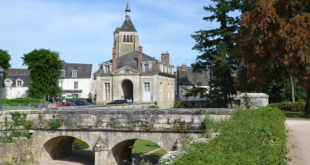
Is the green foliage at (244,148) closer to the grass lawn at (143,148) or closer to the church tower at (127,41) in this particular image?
the grass lawn at (143,148)

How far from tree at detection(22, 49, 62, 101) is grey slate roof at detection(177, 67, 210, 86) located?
71.5 feet

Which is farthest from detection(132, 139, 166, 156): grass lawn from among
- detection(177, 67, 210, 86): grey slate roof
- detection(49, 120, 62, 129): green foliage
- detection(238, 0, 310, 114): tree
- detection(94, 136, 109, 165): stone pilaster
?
detection(177, 67, 210, 86): grey slate roof

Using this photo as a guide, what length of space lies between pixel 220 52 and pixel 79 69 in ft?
116

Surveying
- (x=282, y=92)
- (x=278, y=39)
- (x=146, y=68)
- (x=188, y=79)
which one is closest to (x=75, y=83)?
(x=146, y=68)

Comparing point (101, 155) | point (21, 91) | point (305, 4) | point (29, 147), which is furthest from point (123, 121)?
point (21, 91)

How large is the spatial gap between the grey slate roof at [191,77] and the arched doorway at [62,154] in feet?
117

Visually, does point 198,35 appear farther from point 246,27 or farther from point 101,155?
point 101,155

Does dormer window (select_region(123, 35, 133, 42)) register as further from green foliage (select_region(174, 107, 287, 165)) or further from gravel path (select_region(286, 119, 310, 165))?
green foliage (select_region(174, 107, 287, 165))

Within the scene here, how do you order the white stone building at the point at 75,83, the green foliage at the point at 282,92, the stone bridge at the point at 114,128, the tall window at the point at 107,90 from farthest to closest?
the white stone building at the point at 75,83 → the tall window at the point at 107,90 → the green foliage at the point at 282,92 → the stone bridge at the point at 114,128

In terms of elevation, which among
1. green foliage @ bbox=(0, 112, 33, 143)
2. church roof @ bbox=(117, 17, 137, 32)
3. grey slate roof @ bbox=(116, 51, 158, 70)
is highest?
church roof @ bbox=(117, 17, 137, 32)

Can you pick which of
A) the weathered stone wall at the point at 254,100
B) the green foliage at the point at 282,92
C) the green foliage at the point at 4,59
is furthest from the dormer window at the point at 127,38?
the weathered stone wall at the point at 254,100

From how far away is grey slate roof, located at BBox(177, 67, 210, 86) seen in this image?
5381 cm

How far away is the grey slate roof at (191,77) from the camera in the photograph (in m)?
53.8

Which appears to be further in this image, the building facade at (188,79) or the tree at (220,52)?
the building facade at (188,79)
